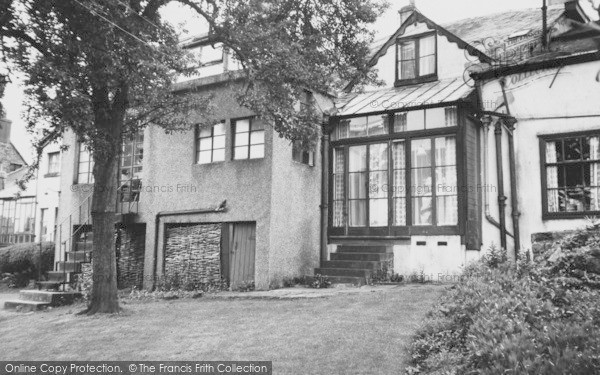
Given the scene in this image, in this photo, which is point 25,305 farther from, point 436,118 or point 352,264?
point 436,118

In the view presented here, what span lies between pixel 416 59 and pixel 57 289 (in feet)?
40.3

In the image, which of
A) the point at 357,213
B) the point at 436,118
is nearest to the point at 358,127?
the point at 436,118

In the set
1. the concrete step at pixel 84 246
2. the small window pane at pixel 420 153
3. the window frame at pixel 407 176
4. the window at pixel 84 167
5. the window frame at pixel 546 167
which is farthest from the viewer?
the window at pixel 84 167

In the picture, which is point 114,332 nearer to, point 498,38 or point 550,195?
point 550,195

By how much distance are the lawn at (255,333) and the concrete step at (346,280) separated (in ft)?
6.06

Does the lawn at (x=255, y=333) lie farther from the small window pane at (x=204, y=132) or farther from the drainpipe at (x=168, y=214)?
the small window pane at (x=204, y=132)

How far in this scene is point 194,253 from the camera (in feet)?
51.1

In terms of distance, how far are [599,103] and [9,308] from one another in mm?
15944

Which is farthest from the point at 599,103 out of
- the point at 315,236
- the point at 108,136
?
the point at 108,136

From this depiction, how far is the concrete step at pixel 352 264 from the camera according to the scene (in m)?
14.1

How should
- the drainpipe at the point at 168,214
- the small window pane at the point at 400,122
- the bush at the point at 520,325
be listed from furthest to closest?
the drainpipe at the point at 168,214, the small window pane at the point at 400,122, the bush at the point at 520,325

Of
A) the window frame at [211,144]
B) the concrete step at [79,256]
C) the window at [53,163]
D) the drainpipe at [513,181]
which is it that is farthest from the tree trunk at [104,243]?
the window at [53,163]

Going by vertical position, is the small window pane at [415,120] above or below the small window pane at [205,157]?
above

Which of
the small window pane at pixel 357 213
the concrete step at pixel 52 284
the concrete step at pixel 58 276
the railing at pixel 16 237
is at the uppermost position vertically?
the small window pane at pixel 357 213
